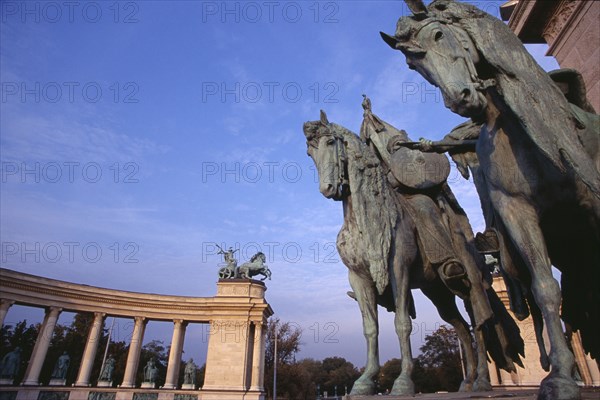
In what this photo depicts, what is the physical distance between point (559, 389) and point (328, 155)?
154 inches

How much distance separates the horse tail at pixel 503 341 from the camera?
586 centimetres

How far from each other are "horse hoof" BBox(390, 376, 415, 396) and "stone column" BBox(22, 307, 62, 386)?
31191 millimetres

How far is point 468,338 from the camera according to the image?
20.0ft

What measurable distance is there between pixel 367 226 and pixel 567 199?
239 cm

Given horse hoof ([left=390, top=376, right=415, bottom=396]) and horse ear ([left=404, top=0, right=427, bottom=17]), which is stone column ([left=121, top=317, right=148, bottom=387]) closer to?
horse hoof ([left=390, top=376, right=415, bottom=396])

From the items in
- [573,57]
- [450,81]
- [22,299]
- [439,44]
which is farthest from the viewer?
[22,299]

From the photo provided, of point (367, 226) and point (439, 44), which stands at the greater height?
point (439, 44)

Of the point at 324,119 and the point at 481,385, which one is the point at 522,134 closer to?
the point at 324,119

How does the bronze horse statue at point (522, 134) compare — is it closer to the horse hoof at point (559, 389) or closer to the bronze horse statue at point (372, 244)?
the horse hoof at point (559, 389)

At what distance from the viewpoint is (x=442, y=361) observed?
48688 millimetres

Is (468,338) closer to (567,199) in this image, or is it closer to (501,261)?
(501,261)

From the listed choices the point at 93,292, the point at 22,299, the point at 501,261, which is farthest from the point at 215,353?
the point at 501,261

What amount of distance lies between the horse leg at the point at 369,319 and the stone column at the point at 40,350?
30.6 meters

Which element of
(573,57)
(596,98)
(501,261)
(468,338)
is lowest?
(468,338)
